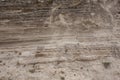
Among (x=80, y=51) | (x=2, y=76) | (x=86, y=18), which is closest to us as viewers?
(x=2, y=76)

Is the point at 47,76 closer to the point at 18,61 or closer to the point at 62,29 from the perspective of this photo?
the point at 18,61

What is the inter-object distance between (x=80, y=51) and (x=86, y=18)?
65.1 inches

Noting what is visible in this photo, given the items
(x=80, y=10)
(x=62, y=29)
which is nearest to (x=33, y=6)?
(x=62, y=29)

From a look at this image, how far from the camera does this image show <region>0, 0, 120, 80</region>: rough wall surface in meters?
7.21

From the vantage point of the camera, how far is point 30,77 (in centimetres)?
698

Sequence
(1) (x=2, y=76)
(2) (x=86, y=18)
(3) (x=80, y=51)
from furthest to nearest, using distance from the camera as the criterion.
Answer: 1. (2) (x=86, y=18)
2. (3) (x=80, y=51)
3. (1) (x=2, y=76)

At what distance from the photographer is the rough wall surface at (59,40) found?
721cm

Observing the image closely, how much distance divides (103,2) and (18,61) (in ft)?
16.2

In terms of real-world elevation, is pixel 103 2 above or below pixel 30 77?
above

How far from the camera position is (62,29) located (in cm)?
799

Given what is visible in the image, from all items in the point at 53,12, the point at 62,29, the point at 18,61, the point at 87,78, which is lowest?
the point at 87,78

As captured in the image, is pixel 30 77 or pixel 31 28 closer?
pixel 30 77

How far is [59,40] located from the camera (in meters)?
7.84

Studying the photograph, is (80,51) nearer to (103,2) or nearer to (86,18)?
(86,18)
